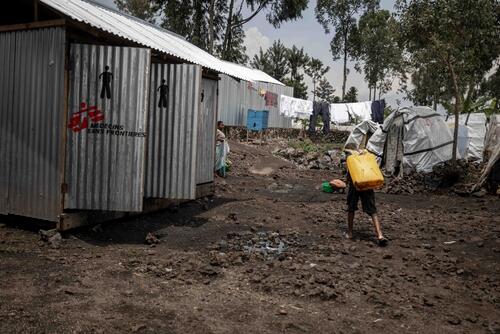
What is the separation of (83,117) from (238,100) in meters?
17.2

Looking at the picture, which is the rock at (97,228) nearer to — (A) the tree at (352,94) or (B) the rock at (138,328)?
(B) the rock at (138,328)

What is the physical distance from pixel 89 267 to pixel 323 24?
119 ft

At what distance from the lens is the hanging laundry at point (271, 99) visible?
83.0 ft

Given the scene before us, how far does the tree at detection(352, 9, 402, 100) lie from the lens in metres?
35.8

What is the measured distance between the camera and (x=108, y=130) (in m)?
6.03

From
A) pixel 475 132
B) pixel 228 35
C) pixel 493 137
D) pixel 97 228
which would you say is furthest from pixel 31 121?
pixel 228 35

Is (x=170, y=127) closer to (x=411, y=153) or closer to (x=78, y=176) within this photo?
(x=78, y=176)

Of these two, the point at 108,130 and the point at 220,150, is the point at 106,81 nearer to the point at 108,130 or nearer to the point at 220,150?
the point at 108,130

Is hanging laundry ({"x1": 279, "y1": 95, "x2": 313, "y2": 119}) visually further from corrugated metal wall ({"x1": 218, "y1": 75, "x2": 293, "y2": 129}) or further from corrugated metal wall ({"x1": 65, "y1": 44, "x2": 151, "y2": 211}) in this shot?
corrugated metal wall ({"x1": 65, "y1": 44, "x2": 151, "y2": 211})

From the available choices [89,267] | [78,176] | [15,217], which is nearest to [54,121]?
[78,176]

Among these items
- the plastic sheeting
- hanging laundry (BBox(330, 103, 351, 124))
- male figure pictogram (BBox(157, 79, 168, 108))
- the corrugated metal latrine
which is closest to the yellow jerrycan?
male figure pictogram (BBox(157, 79, 168, 108))

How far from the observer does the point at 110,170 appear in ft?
19.9

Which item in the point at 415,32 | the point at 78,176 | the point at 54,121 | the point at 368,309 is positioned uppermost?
the point at 415,32

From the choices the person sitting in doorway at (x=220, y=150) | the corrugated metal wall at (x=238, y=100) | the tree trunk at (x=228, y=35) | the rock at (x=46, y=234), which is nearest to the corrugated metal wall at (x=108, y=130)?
the rock at (x=46, y=234)
